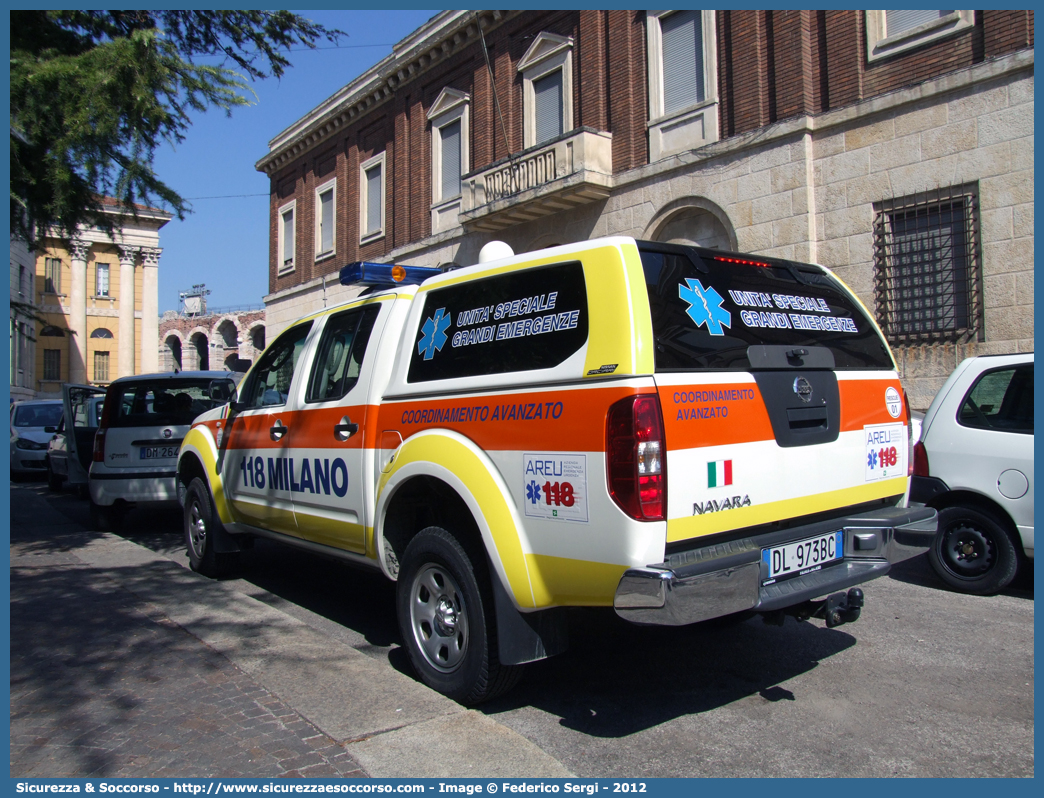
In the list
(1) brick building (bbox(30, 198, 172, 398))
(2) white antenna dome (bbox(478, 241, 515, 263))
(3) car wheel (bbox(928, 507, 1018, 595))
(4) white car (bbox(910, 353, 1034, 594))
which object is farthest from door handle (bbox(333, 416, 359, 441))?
(1) brick building (bbox(30, 198, 172, 398))

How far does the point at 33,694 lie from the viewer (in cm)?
399

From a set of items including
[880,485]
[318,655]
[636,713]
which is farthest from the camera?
[318,655]

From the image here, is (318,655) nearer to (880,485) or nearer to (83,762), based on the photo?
(83,762)

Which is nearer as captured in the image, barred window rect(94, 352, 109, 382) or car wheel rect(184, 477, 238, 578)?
car wheel rect(184, 477, 238, 578)

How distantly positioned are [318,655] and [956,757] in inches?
129

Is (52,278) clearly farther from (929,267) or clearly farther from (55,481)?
(929,267)

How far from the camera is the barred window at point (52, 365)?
49.1 meters

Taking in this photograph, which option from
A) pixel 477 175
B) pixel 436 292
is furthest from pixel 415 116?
pixel 436 292

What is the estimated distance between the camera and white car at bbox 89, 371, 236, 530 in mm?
8914

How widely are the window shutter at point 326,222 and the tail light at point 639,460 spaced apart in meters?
23.7

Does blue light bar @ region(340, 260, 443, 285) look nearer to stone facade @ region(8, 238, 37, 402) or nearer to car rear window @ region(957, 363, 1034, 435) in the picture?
car rear window @ region(957, 363, 1034, 435)

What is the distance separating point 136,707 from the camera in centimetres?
378

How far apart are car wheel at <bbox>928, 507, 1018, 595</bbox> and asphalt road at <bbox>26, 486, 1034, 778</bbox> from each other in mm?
132

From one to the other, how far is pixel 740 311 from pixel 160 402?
302 inches
